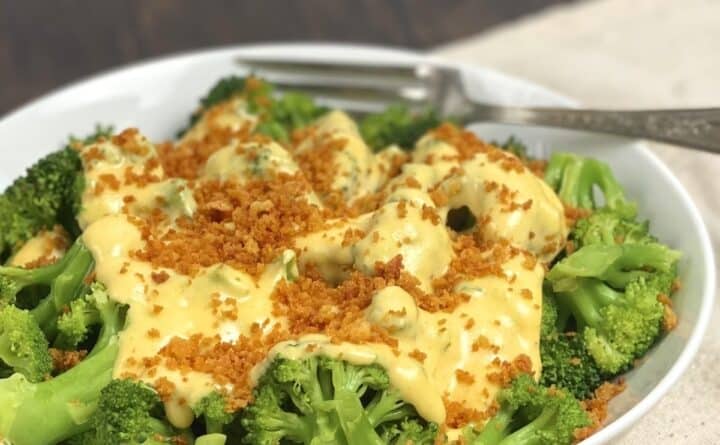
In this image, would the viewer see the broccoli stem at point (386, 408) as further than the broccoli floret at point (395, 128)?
No

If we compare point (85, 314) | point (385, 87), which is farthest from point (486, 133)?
point (85, 314)

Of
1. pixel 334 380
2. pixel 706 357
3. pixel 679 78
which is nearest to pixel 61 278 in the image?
pixel 334 380

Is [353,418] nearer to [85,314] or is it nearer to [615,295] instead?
[85,314]

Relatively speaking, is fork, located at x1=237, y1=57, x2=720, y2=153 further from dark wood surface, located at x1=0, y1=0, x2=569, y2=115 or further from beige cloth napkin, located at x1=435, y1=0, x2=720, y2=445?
dark wood surface, located at x1=0, y1=0, x2=569, y2=115

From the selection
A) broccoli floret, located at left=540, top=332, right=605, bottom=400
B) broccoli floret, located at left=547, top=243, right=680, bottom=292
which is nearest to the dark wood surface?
broccoli floret, located at left=547, top=243, right=680, bottom=292

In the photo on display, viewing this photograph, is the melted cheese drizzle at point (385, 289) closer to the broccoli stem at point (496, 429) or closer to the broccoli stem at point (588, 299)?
the broccoli stem at point (496, 429)

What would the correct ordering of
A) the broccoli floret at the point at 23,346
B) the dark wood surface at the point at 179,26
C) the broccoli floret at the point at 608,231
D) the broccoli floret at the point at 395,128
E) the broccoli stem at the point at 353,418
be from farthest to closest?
the dark wood surface at the point at 179,26 → the broccoli floret at the point at 395,128 → the broccoli floret at the point at 608,231 → the broccoli floret at the point at 23,346 → the broccoli stem at the point at 353,418

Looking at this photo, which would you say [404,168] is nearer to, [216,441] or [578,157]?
[578,157]

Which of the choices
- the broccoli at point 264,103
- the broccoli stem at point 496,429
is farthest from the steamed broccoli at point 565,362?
the broccoli at point 264,103
